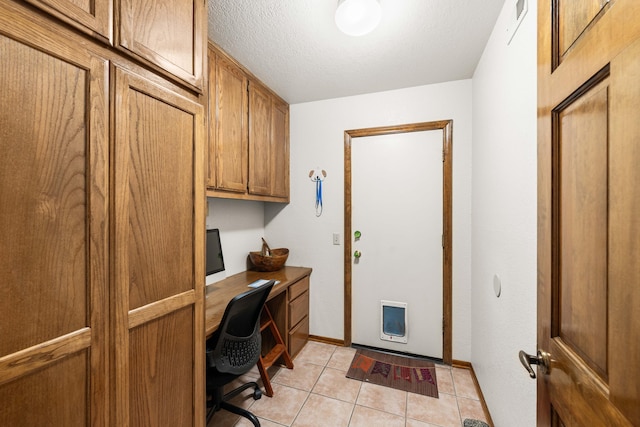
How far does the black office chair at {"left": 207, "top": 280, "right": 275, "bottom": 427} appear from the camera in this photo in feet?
4.70

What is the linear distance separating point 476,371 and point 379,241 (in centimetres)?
124

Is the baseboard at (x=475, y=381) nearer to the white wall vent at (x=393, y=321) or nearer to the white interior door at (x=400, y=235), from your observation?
the white interior door at (x=400, y=235)

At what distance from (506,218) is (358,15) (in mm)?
1308

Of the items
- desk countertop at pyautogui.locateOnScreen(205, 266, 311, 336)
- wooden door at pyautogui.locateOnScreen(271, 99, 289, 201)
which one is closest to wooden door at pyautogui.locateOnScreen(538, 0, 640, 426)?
desk countertop at pyautogui.locateOnScreen(205, 266, 311, 336)

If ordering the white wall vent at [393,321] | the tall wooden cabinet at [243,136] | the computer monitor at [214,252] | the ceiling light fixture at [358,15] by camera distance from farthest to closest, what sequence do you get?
the white wall vent at [393,321] → the computer monitor at [214,252] → the tall wooden cabinet at [243,136] → the ceiling light fixture at [358,15]

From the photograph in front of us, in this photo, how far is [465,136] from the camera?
2266mm

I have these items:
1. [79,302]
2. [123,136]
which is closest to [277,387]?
[79,302]

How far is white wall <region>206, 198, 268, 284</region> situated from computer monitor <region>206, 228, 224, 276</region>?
13 centimetres

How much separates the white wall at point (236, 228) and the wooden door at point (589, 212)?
6.86 feet

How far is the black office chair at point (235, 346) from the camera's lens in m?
1.43

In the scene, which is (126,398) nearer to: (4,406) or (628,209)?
(4,406)

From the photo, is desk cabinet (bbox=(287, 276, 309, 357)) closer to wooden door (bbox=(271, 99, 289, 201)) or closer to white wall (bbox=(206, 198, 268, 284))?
white wall (bbox=(206, 198, 268, 284))

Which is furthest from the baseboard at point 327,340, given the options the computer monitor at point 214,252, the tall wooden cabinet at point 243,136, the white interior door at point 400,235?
the tall wooden cabinet at point 243,136

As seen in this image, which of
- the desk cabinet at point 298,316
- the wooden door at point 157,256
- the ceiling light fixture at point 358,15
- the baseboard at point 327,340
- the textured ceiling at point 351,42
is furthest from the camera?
the baseboard at point 327,340
